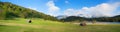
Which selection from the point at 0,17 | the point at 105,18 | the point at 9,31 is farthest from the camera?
the point at 105,18

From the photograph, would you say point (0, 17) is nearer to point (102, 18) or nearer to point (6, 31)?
point (6, 31)

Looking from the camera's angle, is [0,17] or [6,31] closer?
[6,31]

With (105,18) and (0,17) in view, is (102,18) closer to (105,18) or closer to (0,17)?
(105,18)

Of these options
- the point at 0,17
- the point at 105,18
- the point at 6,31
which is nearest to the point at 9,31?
the point at 6,31

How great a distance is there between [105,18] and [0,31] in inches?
5547

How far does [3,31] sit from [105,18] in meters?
141

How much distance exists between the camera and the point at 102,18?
171750mm

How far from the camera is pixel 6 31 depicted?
36375 mm

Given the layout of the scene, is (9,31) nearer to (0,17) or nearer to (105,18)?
(0,17)

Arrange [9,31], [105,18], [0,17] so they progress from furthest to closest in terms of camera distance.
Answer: [105,18]
[0,17]
[9,31]

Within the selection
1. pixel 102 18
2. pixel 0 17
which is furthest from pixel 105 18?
pixel 0 17

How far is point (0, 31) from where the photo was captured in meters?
36.6

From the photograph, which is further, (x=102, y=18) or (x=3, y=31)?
(x=102, y=18)

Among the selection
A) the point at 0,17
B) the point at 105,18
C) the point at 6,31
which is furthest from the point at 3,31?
the point at 105,18
